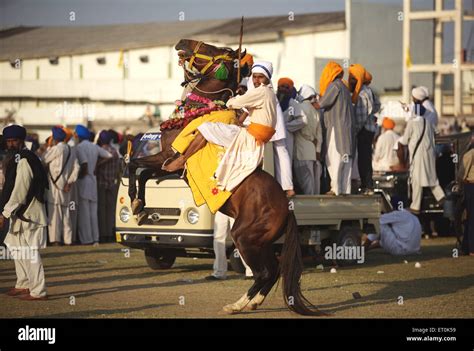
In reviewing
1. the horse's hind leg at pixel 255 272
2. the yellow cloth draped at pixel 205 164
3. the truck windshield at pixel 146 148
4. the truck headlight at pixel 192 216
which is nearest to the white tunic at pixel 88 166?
the truck windshield at pixel 146 148

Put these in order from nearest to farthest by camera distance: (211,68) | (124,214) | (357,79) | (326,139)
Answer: (211,68)
(124,214)
(326,139)
(357,79)

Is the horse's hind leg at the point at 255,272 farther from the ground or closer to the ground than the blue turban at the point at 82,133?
closer to the ground

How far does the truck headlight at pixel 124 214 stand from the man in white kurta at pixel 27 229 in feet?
12.0

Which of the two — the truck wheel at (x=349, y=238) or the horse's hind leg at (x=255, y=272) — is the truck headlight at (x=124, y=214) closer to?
the truck wheel at (x=349, y=238)

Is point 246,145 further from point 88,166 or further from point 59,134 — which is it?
point 88,166

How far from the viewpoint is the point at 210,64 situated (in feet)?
41.3

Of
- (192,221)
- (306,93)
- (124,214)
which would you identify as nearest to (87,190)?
(124,214)

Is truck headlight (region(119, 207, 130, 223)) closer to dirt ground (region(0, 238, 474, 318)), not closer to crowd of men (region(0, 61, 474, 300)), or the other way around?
dirt ground (region(0, 238, 474, 318))

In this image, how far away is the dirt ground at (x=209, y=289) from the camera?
12227 mm

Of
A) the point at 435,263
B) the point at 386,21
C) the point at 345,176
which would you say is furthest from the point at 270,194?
the point at 386,21

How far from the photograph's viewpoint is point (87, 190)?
22516 millimetres

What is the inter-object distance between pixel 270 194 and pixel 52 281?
16.2ft

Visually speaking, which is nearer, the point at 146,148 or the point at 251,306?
the point at 251,306

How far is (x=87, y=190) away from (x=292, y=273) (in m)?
11.3
